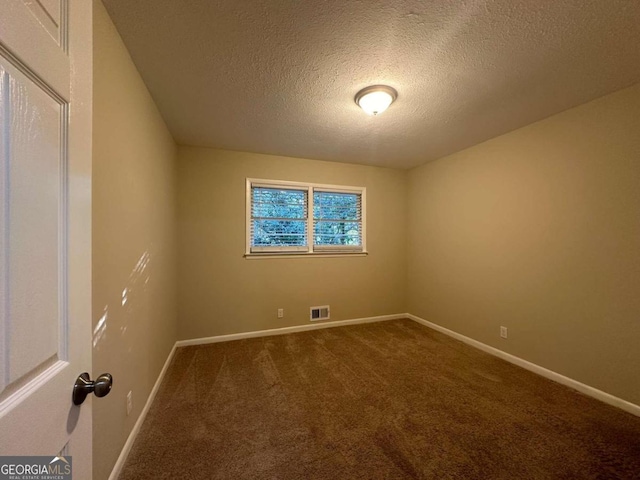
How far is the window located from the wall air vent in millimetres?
823

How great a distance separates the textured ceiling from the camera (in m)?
1.35

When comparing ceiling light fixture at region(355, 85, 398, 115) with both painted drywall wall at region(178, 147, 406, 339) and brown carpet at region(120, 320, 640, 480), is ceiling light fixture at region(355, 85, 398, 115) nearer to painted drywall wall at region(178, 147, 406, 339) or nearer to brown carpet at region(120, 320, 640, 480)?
painted drywall wall at region(178, 147, 406, 339)

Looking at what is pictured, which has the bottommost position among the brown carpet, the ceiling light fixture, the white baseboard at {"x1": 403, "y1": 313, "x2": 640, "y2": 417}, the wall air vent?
the brown carpet

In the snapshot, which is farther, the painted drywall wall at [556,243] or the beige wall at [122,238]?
the painted drywall wall at [556,243]

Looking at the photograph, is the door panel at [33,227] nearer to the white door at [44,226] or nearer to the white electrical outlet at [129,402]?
the white door at [44,226]

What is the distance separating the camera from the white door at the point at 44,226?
0.43 metres

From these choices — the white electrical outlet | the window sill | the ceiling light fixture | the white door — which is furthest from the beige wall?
the ceiling light fixture

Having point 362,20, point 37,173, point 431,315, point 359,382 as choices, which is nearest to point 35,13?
point 37,173

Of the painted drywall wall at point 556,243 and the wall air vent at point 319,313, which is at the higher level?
the painted drywall wall at point 556,243

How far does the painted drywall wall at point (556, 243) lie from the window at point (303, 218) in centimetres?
132

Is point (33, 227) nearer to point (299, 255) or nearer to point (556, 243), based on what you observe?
point (299, 255)

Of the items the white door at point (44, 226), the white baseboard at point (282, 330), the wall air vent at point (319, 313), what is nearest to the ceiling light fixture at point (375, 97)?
the white door at point (44, 226)

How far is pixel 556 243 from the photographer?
7.77ft

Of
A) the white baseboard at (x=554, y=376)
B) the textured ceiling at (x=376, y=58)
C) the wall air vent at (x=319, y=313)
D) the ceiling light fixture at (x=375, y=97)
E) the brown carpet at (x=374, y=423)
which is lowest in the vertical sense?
the brown carpet at (x=374, y=423)
